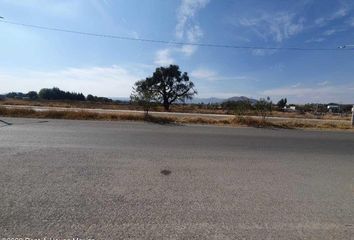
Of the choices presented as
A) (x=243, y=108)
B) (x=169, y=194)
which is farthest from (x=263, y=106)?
(x=169, y=194)

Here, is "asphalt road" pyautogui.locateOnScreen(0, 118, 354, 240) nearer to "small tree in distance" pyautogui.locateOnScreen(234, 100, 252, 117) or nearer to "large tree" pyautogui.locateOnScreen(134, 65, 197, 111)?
"small tree in distance" pyautogui.locateOnScreen(234, 100, 252, 117)

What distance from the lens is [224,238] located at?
3293mm

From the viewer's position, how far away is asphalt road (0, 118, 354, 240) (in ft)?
11.4

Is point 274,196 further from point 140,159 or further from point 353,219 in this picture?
point 140,159

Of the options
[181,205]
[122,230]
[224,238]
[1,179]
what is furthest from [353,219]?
[1,179]

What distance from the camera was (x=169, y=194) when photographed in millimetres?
4664

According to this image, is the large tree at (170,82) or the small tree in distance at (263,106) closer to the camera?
the small tree in distance at (263,106)

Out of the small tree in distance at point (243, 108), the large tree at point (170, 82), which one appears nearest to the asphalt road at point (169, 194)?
the small tree in distance at point (243, 108)

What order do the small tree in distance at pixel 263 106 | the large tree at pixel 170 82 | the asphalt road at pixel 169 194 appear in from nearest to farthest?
the asphalt road at pixel 169 194
the small tree in distance at pixel 263 106
the large tree at pixel 170 82

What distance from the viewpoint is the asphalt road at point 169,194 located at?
11.4 ft

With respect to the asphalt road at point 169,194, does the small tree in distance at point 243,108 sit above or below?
above

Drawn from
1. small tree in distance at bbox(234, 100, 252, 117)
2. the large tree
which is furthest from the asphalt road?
the large tree

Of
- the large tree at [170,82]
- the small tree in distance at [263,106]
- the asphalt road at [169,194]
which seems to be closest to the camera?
the asphalt road at [169,194]

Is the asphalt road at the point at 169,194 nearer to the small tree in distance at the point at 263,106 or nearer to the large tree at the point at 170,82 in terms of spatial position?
the small tree in distance at the point at 263,106
